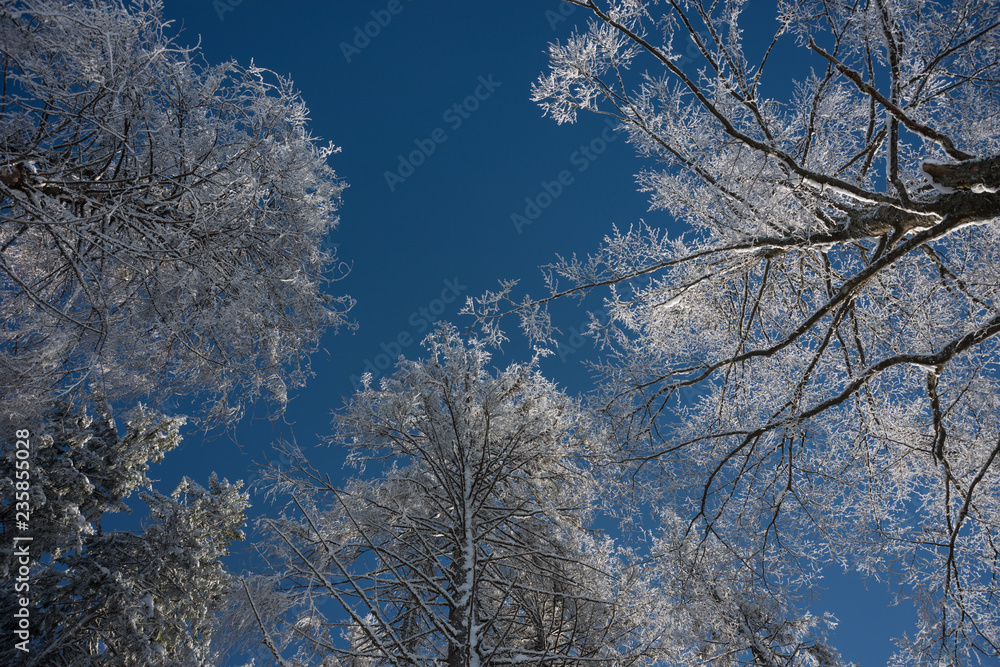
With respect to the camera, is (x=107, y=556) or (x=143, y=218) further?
(x=107, y=556)

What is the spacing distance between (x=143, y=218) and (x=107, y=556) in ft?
31.7

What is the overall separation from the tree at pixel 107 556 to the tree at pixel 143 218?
4.90 m

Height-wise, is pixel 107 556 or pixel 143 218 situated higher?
pixel 143 218

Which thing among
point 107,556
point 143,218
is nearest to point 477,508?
point 143,218

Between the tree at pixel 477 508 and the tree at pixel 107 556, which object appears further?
the tree at pixel 107 556

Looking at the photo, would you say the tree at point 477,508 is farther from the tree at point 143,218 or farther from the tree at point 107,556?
the tree at point 107,556

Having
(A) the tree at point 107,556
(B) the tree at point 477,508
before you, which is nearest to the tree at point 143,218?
(B) the tree at point 477,508

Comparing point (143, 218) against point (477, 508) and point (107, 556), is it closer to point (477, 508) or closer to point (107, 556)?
point (477, 508)

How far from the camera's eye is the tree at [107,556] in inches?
326

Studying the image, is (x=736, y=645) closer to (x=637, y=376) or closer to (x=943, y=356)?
(x=637, y=376)

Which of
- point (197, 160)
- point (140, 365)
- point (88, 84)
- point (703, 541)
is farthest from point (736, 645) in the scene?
point (88, 84)

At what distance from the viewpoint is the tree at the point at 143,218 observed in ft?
10.1

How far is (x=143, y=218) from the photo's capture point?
3459 mm

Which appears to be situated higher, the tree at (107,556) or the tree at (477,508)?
the tree at (477,508)
